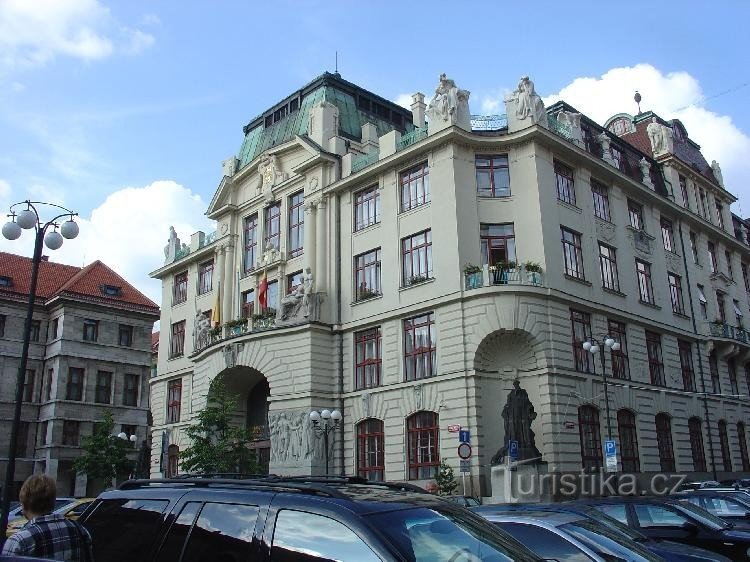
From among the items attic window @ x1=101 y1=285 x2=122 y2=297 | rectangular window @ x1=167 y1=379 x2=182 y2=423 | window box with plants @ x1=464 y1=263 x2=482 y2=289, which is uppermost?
attic window @ x1=101 y1=285 x2=122 y2=297

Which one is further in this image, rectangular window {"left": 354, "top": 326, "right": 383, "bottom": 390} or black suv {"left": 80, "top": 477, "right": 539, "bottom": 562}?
rectangular window {"left": 354, "top": 326, "right": 383, "bottom": 390}

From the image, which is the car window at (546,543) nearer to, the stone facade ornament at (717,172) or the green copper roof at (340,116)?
the green copper roof at (340,116)

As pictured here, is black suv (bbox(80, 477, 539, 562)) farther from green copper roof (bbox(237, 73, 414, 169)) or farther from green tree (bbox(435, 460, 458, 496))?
green copper roof (bbox(237, 73, 414, 169))

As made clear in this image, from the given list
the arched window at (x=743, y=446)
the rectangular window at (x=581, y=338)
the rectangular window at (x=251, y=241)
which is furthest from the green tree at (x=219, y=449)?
the arched window at (x=743, y=446)

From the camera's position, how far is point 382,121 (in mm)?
40188

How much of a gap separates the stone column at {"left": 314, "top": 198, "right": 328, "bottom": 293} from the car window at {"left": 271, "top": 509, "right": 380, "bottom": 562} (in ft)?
Result: 94.4

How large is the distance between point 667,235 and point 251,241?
22045 millimetres

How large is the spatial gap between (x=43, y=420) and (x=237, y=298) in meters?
20.8

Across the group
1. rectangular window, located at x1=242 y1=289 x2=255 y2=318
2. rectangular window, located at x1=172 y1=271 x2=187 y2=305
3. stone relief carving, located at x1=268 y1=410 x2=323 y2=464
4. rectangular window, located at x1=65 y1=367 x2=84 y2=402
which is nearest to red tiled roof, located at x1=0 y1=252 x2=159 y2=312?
rectangular window, located at x1=65 y1=367 x2=84 y2=402

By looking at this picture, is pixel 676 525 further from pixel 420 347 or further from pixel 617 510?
pixel 420 347

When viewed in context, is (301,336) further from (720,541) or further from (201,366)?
(720,541)

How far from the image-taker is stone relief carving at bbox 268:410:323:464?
101 ft

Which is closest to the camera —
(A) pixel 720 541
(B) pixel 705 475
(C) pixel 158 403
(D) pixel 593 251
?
(A) pixel 720 541

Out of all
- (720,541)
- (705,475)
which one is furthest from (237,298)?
(720,541)
